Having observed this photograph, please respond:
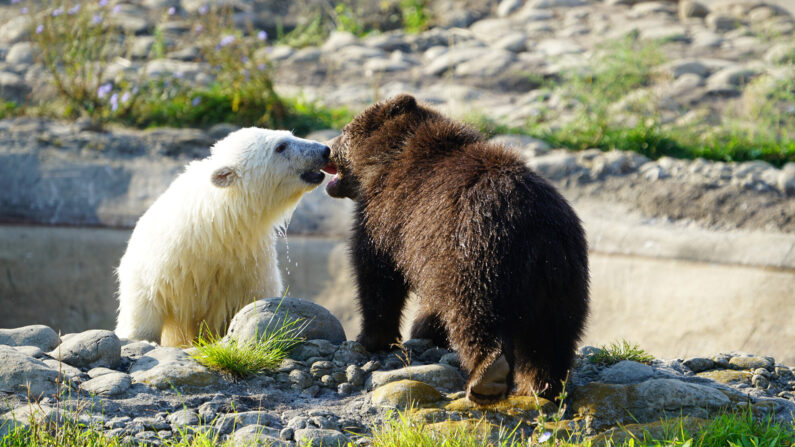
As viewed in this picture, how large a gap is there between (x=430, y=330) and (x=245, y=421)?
1674 millimetres

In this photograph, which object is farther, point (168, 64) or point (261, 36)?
point (168, 64)

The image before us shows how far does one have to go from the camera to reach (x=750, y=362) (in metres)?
5.27

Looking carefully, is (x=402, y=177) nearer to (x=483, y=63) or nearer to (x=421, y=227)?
(x=421, y=227)

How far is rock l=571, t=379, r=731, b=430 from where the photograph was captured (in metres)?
4.26

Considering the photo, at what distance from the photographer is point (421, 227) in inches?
172

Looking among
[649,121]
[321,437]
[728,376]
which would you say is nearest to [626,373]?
[728,376]

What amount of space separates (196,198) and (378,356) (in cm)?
172

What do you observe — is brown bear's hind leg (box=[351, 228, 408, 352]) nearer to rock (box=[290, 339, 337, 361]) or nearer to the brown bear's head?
rock (box=[290, 339, 337, 361])

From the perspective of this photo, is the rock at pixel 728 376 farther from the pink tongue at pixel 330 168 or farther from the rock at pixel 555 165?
the rock at pixel 555 165

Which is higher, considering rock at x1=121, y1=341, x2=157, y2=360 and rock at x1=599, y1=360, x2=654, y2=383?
rock at x1=121, y1=341, x2=157, y2=360

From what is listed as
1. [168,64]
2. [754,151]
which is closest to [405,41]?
[168,64]

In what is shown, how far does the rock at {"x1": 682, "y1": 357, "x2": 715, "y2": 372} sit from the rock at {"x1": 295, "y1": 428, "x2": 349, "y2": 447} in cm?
243

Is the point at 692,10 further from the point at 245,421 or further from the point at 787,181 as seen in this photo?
the point at 245,421

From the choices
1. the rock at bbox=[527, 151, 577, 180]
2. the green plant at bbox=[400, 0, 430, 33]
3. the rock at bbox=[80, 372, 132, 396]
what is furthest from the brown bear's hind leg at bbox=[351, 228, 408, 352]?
the green plant at bbox=[400, 0, 430, 33]
